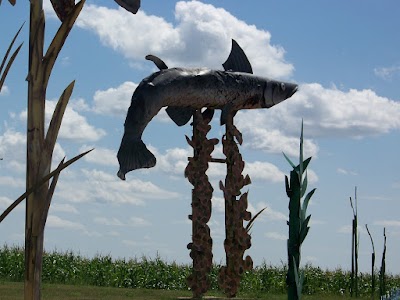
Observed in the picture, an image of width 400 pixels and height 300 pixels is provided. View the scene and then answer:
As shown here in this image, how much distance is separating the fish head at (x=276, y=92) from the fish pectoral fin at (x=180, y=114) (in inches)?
44.4

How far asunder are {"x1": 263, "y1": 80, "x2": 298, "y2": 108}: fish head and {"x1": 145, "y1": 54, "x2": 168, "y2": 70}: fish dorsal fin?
166 cm

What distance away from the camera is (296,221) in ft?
9.55

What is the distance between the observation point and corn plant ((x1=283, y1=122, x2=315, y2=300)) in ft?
9.55

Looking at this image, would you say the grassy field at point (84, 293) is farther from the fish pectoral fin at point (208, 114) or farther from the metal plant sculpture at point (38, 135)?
the metal plant sculpture at point (38, 135)

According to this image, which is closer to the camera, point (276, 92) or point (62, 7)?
point (62, 7)

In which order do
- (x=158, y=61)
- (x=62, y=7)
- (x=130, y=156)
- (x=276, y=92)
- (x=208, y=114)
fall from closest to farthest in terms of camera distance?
(x=62, y=7) → (x=130, y=156) → (x=158, y=61) → (x=208, y=114) → (x=276, y=92)

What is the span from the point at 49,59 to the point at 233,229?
639 cm

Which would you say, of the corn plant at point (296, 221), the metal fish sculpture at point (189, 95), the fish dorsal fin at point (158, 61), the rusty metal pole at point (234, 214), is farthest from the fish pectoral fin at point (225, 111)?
the corn plant at point (296, 221)

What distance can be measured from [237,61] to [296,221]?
7.19 m

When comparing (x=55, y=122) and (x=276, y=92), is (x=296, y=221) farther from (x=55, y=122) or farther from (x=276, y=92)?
(x=276, y=92)

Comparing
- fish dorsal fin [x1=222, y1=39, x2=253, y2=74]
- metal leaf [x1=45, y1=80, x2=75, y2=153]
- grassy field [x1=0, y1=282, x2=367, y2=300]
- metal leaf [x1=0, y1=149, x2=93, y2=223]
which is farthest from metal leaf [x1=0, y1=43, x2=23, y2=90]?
grassy field [x1=0, y1=282, x2=367, y2=300]

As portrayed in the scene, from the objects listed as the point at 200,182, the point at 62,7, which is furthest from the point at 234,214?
the point at 62,7

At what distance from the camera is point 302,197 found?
9.62 ft

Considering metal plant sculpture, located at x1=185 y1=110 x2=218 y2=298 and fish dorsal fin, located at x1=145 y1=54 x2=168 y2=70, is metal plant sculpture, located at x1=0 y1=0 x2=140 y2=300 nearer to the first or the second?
fish dorsal fin, located at x1=145 y1=54 x2=168 y2=70
